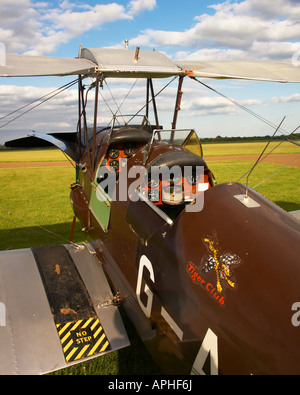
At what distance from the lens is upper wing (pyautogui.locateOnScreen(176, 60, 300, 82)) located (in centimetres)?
454

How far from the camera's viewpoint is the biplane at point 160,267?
1.70 metres

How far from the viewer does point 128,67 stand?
4.15 m

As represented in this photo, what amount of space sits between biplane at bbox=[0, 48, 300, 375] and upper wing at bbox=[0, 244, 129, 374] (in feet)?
0.04

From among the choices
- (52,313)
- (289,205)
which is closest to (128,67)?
(52,313)

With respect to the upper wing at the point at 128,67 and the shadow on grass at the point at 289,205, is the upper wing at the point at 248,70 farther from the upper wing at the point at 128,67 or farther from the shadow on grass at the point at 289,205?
the shadow on grass at the point at 289,205

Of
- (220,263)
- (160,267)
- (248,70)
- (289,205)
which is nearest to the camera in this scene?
(220,263)

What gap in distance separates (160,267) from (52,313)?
1481 millimetres

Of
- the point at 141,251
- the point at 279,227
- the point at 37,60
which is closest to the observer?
the point at 279,227

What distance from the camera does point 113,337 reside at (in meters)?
3.06

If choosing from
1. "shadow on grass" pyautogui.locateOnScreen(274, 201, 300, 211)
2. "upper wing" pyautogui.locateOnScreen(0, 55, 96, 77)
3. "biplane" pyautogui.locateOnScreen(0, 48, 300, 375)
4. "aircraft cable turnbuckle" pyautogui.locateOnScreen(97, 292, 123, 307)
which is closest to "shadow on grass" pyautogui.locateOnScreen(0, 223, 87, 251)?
"biplane" pyautogui.locateOnScreen(0, 48, 300, 375)

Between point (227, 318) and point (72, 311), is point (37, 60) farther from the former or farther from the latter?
point (227, 318)

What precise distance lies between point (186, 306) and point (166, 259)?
0.38m

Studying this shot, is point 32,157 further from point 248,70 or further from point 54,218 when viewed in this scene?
point 248,70
